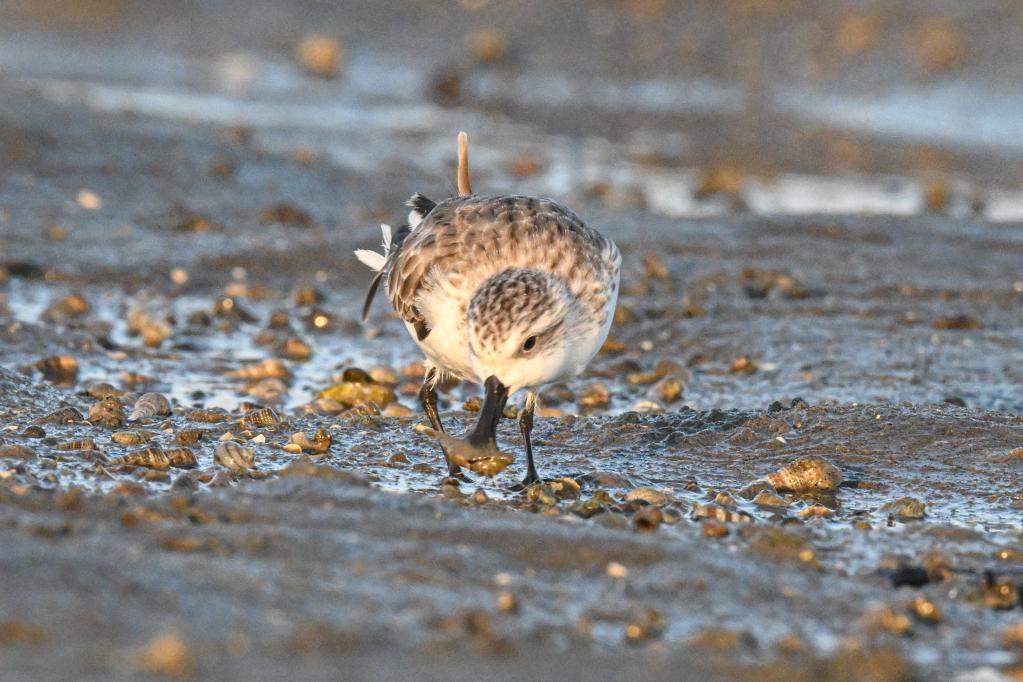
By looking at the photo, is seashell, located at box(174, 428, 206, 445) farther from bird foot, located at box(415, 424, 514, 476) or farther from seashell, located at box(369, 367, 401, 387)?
seashell, located at box(369, 367, 401, 387)

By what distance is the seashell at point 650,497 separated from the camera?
19.1 ft

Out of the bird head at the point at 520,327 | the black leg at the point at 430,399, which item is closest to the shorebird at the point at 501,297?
the bird head at the point at 520,327

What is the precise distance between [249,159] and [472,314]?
8140 mm

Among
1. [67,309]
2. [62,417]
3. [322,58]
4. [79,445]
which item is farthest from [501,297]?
[322,58]

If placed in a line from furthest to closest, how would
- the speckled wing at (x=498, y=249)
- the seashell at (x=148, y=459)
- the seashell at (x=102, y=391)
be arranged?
the seashell at (x=102, y=391), the seashell at (x=148, y=459), the speckled wing at (x=498, y=249)

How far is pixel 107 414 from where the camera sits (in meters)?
6.64

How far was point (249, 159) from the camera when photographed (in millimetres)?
13211

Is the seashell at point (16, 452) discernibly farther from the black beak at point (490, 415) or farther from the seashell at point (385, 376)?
the seashell at point (385, 376)

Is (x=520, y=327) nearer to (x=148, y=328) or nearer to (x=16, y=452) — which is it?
(x=16, y=452)

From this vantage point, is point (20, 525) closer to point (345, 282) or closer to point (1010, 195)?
point (345, 282)

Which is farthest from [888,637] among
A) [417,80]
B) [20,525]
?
[417,80]

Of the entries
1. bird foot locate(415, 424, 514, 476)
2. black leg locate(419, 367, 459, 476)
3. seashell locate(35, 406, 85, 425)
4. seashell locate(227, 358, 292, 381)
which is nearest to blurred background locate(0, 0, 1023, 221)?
seashell locate(227, 358, 292, 381)

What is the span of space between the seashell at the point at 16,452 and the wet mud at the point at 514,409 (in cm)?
2

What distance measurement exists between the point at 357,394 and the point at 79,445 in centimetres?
173
